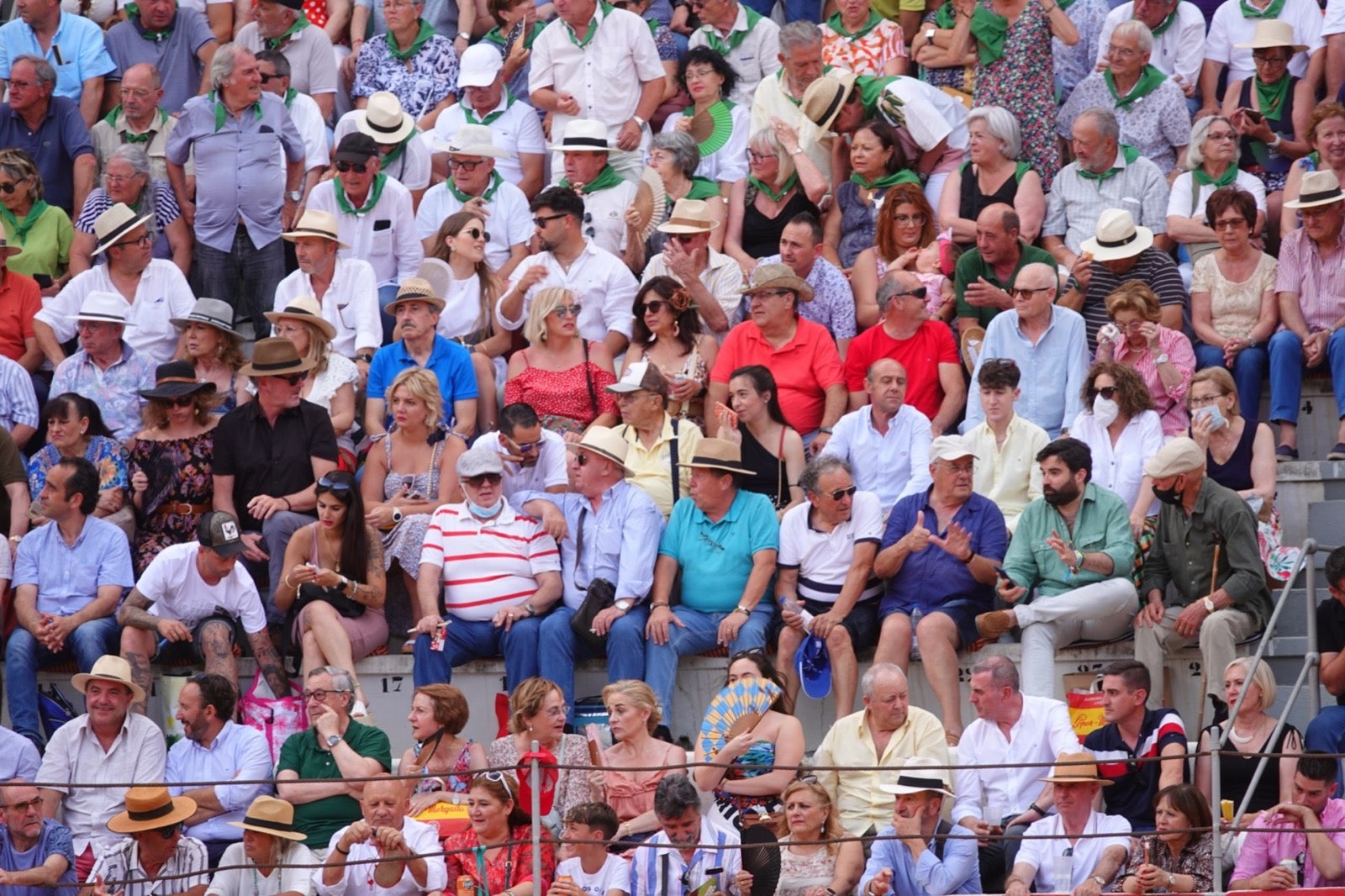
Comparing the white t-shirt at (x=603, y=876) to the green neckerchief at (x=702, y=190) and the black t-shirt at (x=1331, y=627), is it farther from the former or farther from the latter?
the green neckerchief at (x=702, y=190)

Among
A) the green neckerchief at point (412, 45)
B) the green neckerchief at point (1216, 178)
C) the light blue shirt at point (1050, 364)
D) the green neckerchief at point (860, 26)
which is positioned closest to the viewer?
the light blue shirt at point (1050, 364)

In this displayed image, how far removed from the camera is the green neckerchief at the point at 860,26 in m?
14.6

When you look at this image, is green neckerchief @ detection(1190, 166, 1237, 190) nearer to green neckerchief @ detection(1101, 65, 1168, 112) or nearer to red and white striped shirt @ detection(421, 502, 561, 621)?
green neckerchief @ detection(1101, 65, 1168, 112)

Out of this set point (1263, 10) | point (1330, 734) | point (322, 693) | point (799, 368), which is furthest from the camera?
point (1263, 10)

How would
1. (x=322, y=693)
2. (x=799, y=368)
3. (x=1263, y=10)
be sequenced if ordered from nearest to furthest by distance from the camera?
(x=322, y=693), (x=799, y=368), (x=1263, y=10)

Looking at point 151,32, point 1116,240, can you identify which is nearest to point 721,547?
point 1116,240

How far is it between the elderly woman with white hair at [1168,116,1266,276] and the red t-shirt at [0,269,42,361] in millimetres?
6248

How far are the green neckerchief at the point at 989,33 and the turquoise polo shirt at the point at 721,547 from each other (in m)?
3.96

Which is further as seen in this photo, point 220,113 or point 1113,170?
point 220,113

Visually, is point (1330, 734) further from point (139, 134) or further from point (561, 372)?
point (139, 134)

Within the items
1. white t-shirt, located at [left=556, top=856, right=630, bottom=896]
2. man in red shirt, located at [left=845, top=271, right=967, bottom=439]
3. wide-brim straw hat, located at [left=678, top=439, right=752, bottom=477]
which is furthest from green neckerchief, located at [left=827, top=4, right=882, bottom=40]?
white t-shirt, located at [left=556, top=856, right=630, bottom=896]

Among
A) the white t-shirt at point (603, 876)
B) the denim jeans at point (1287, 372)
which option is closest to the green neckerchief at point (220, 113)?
the denim jeans at point (1287, 372)

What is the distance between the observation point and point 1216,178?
13086 millimetres

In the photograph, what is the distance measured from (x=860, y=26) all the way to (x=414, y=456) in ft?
14.5
